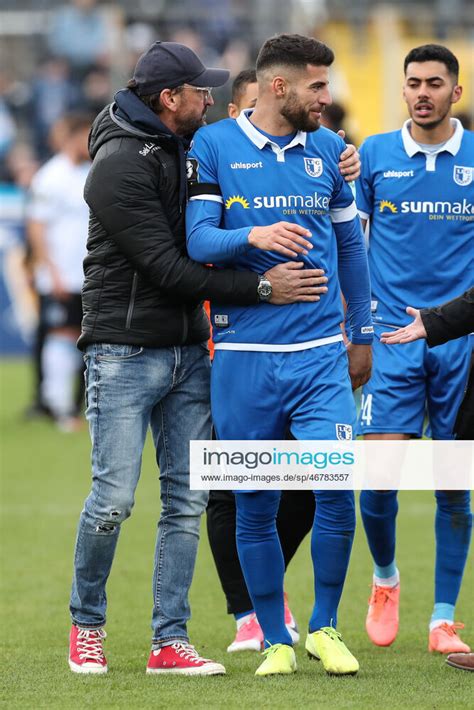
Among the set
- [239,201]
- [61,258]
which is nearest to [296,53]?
[239,201]

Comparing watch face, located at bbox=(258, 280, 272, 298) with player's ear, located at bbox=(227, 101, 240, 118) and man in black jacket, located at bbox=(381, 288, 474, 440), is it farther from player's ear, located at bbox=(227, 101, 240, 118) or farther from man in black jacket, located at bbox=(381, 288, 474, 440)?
player's ear, located at bbox=(227, 101, 240, 118)

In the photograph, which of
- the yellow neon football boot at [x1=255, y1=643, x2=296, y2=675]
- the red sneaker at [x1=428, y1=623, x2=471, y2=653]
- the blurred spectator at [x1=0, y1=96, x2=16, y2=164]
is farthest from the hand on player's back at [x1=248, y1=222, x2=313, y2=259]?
the blurred spectator at [x1=0, y1=96, x2=16, y2=164]

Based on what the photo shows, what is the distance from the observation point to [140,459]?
5.23 meters

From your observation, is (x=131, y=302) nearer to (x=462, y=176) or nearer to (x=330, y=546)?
(x=330, y=546)

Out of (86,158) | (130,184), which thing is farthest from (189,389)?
(86,158)

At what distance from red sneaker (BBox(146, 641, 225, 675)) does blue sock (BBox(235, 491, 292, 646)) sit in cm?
A: 25

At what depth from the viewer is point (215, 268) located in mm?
5137

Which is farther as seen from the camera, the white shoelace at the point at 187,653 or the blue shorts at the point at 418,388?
the blue shorts at the point at 418,388

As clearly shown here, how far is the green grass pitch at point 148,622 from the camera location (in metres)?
4.81

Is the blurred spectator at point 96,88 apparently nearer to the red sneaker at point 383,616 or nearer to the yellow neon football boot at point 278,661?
the red sneaker at point 383,616

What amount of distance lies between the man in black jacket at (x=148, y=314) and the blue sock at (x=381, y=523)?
1057 mm

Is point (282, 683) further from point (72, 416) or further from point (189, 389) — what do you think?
point (72, 416)

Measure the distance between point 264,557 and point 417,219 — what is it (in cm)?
167

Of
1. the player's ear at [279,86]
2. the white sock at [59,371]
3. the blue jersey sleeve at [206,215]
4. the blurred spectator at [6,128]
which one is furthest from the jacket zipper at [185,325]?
the blurred spectator at [6,128]
